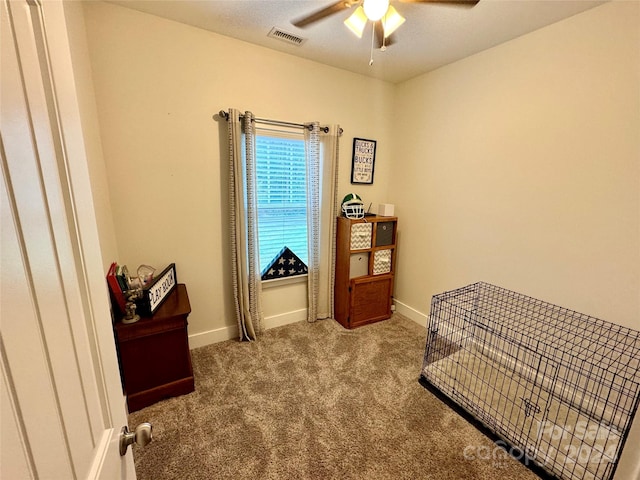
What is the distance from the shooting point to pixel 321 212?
267 centimetres

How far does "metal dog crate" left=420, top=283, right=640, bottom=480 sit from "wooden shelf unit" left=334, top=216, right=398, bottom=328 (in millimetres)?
640

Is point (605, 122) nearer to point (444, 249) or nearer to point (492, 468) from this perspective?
point (444, 249)

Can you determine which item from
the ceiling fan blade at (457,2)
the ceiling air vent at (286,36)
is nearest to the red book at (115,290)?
the ceiling air vent at (286,36)

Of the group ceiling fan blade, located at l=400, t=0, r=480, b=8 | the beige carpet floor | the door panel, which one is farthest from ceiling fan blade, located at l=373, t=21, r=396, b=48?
the beige carpet floor

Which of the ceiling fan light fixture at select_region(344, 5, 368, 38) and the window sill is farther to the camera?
the window sill

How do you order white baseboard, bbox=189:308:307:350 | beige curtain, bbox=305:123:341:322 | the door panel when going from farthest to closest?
beige curtain, bbox=305:123:341:322 < white baseboard, bbox=189:308:307:350 < the door panel

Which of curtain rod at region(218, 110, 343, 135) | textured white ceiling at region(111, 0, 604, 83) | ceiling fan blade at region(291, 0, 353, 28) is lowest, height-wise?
curtain rod at region(218, 110, 343, 135)

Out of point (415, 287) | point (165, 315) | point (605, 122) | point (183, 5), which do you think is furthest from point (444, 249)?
point (183, 5)

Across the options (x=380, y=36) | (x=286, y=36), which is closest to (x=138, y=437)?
(x=380, y=36)

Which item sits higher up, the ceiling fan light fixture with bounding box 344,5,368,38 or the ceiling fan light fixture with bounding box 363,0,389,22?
the ceiling fan light fixture with bounding box 344,5,368,38

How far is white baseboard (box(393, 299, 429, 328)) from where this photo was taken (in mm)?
2820

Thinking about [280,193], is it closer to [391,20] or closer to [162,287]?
[162,287]

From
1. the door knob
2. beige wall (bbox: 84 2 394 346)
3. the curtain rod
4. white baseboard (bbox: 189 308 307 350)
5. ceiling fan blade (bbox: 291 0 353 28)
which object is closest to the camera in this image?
the door knob

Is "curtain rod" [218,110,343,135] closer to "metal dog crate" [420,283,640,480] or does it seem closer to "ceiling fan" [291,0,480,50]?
"ceiling fan" [291,0,480,50]
